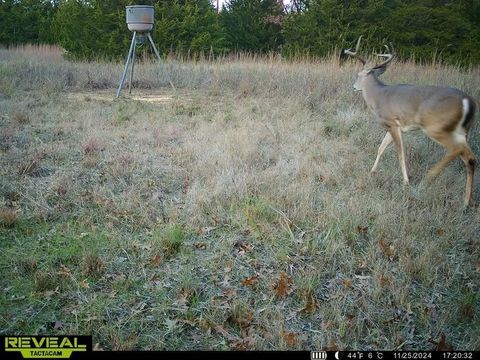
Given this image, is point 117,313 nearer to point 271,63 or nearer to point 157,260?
point 157,260

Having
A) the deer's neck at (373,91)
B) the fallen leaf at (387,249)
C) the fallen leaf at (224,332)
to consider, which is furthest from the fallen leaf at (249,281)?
Answer: the deer's neck at (373,91)

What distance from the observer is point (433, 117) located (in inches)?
193

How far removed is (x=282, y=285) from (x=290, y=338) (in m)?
0.50

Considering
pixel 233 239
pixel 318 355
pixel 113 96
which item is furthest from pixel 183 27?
pixel 318 355

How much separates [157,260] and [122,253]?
1.07 feet

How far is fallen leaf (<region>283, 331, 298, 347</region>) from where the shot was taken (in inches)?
105

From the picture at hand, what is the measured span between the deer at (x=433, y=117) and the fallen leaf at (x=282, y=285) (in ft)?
7.83

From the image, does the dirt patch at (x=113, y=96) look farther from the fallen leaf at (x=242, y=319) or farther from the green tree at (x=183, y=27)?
the fallen leaf at (x=242, y=319)

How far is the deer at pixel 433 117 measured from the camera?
4680 mm

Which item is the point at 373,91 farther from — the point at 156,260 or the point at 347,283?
the point at 156,260

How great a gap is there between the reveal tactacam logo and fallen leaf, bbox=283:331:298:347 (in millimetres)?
1170

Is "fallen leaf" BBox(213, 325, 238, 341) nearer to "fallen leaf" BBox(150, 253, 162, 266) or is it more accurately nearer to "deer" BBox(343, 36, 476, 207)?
"fallen leaf" BBox(150, 253, 162, 266)

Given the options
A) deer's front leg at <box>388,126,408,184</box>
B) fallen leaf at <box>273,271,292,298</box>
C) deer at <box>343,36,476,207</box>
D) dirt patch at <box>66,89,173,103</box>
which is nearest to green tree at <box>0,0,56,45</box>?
dirt patch at <box>66,89,173,103</box>

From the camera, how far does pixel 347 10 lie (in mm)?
17312
